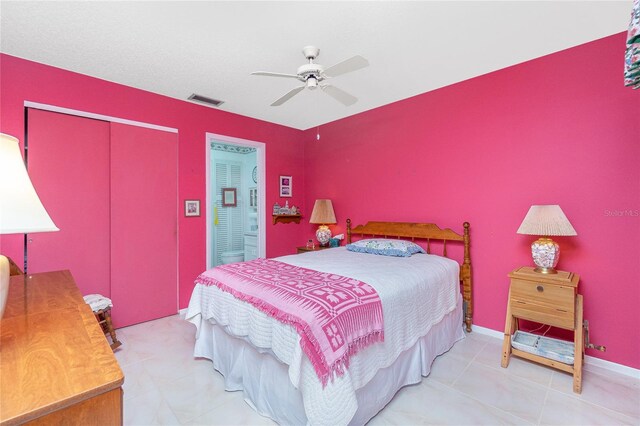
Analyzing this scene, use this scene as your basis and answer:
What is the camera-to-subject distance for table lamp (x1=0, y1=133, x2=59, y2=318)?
775 millimetres

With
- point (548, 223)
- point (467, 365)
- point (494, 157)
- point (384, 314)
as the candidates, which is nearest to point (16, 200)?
point (384, 314)

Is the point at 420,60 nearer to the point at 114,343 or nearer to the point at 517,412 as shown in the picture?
the point at 517,412

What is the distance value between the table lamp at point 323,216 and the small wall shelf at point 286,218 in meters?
0.59

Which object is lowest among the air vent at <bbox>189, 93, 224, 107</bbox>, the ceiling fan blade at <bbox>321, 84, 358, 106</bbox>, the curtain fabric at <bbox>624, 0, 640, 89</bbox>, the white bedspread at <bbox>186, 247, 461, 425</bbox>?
the white bedspread at <bbox>186, 247, 461, 425</bbox>

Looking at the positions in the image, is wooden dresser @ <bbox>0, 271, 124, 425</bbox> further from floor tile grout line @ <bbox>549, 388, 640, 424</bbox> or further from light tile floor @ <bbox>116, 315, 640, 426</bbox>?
floor tile grout line @ <bbox>549, 388, 640, 424</bbox>

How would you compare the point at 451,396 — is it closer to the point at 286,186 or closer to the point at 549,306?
the point at 549,306

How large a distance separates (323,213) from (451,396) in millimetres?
2795

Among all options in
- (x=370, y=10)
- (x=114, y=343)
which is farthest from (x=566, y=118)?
(x=114, y=343)

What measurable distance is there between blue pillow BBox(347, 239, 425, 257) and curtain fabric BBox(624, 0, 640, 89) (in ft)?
7.00

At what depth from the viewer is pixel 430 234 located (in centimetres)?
336

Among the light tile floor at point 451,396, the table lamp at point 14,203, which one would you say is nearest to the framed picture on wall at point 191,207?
the light tile floor at point 451,396

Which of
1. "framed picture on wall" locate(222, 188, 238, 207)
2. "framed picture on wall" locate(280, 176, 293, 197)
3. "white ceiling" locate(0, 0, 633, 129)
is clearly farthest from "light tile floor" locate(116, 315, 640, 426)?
"framed picture on wall" locate(222, 188, 238, 207)

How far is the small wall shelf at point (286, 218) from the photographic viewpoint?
4.65 m

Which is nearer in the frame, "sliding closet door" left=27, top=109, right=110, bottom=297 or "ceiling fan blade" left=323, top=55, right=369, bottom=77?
"ceiling fan blade" left=323, top=55, right=369, bottom=77
